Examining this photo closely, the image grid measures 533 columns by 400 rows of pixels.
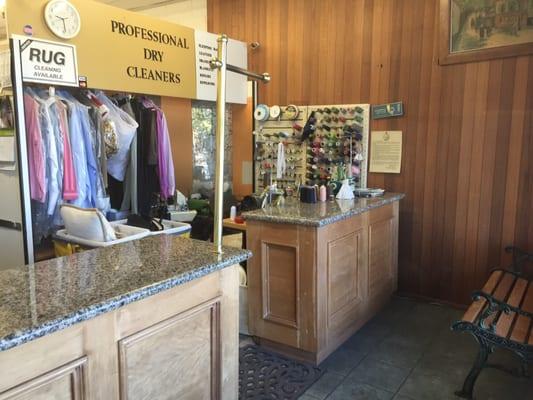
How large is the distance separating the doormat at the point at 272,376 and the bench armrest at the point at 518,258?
1.62 meters

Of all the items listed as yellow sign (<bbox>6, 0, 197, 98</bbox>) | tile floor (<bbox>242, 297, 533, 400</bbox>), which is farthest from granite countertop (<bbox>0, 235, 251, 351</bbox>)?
yellow sign (<bbox>6, 0, 197, 98</bbox>)

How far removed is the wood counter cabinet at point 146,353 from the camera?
110 cm

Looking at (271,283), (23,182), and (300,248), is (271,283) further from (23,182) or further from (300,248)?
(23,182)

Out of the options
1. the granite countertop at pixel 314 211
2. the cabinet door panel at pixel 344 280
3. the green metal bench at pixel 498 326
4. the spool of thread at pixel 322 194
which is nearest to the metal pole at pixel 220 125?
the granite countertop at pixel 314 211

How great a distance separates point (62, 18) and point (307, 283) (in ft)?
7.59

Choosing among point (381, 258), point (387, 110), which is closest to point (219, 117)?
point (381, 258)

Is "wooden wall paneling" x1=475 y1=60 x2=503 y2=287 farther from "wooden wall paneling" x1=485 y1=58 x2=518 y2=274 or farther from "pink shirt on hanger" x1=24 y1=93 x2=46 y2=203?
"pink shirt on hanger" x1=24 y1=93 x2=46 y2=203

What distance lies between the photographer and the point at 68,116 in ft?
10.3

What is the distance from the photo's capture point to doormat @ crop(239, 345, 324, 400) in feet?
8.00

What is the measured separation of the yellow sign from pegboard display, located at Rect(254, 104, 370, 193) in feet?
2.55

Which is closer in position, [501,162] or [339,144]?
[501,162]

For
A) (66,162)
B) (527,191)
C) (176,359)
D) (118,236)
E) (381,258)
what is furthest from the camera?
(381,258)

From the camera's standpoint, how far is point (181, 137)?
4180mm

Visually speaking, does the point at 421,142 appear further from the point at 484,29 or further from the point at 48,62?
the point at 48,62
